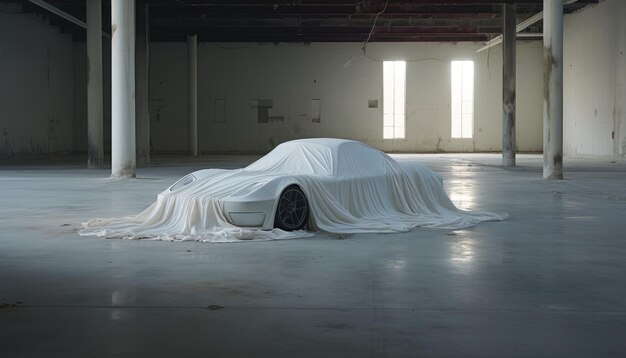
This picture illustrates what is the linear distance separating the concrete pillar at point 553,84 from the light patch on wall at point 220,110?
27286mm

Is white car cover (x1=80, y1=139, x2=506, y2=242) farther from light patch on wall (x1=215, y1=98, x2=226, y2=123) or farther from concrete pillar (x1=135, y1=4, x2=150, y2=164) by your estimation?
light patch on wall (x1=215, y1=98, x2=226, y2=123)

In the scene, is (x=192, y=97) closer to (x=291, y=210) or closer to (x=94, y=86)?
(x=94, y=86)

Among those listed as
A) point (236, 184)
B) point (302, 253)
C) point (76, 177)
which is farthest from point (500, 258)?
point (76, 177)

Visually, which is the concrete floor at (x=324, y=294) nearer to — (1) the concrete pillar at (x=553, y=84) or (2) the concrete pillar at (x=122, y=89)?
(2) the concrete pillar at (x=122, y=89)

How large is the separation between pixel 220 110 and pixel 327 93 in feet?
20.6

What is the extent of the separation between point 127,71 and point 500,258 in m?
14.4

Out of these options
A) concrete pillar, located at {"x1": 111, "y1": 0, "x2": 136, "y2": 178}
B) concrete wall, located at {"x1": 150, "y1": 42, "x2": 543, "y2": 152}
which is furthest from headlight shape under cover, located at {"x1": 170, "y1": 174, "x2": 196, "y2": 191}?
concrete wall, located at {"x1": 150, "y1": 42, "x2": 543, "y2": 152}

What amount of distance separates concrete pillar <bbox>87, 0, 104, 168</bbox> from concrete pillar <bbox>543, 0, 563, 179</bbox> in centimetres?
1439

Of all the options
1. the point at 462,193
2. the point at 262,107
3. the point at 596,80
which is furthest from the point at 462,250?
the point at 262,107

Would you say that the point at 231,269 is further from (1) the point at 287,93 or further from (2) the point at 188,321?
(1) the point at 287,93

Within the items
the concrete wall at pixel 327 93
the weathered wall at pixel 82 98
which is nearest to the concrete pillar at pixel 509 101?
the concrete wall at pixel 327 93

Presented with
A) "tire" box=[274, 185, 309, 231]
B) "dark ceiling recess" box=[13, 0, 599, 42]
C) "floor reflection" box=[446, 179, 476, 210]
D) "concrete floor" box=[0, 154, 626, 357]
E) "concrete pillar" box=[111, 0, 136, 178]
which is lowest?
"concrete floor" box=[0, 154, 626, 357]

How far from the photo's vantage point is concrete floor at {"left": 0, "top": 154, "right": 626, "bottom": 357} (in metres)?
4.37

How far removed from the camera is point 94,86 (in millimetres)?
25656
